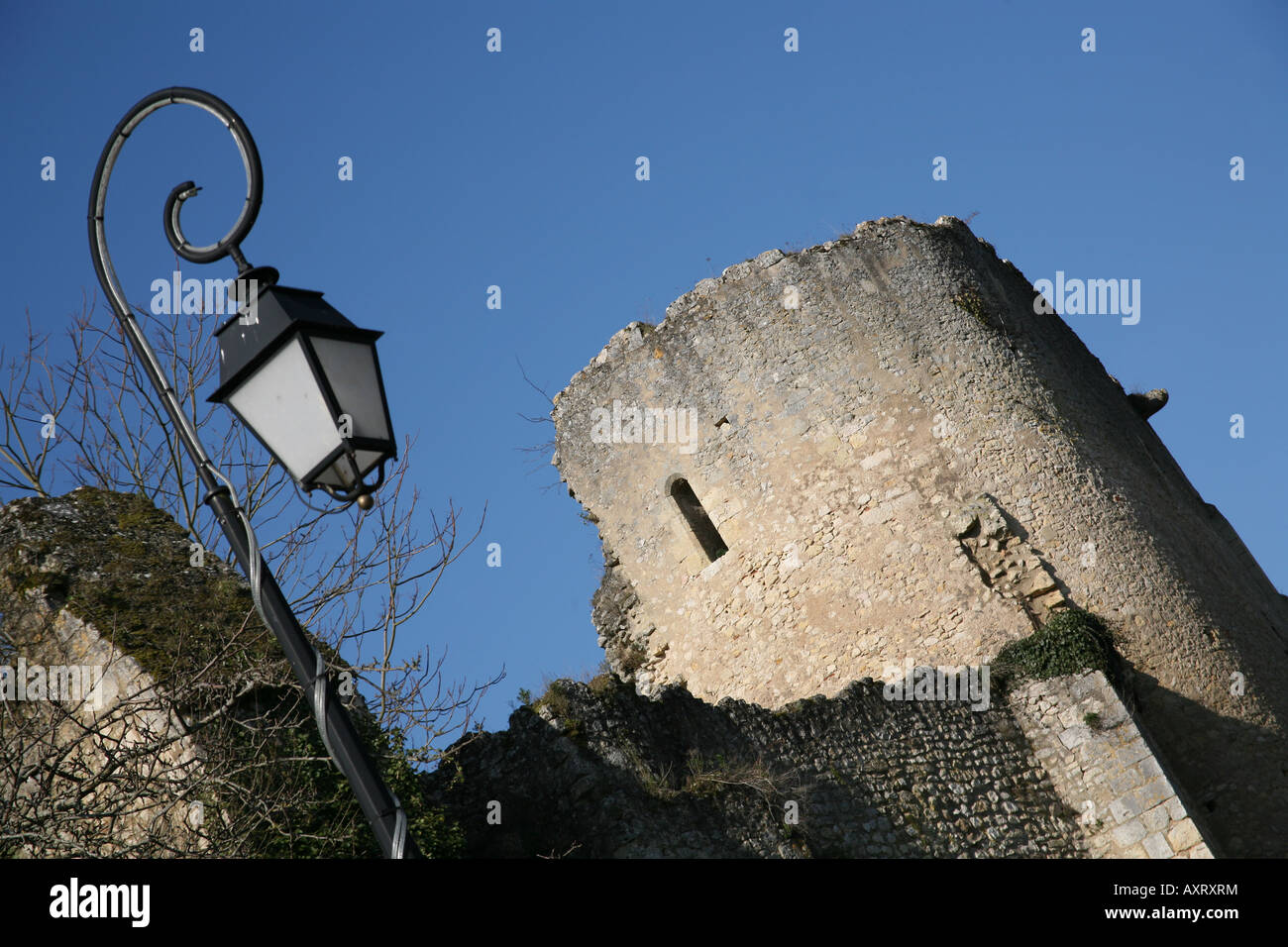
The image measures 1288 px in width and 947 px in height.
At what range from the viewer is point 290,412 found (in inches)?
131

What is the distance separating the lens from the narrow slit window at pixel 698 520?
13.4 metres

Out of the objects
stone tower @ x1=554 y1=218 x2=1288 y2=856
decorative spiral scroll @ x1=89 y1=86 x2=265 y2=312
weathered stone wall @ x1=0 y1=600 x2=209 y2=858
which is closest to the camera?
decorative spiral scroll @ x1=89 y1=86 x2=265 y2=312

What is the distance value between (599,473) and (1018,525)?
4.74 m

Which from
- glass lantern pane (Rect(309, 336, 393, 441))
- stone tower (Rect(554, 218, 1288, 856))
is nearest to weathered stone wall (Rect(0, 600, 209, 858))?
glass lantern pane (Rect(309, 336, 393, 441))

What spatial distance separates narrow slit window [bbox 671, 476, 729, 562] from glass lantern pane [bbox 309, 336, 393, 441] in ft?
32.8

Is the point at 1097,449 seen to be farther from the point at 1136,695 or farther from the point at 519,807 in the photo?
the point at 519,807

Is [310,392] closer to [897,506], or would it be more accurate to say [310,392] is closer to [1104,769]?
[1104,769]

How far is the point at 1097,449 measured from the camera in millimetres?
12641

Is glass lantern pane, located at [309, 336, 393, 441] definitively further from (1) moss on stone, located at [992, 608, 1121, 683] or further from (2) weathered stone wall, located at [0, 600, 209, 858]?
(1) moss on stone, located at [992, 608, 1121, 683]

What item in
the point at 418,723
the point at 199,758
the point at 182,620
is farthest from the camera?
the point at 418,723

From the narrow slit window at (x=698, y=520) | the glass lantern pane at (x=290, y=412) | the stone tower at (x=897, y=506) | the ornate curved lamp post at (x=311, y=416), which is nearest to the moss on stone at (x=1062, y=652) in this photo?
the stone tower at (x=897, y=506)

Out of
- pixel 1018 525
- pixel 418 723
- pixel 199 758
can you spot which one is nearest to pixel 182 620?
pixel 199 758

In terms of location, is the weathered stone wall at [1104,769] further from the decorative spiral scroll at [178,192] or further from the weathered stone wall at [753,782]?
the decorative spiral scroll at [178,192]

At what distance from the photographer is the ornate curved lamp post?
326 centimetres
